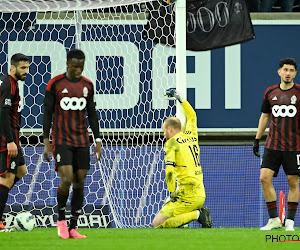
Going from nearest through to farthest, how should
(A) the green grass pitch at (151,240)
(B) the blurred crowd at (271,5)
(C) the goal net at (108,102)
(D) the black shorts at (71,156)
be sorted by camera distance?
(A) the green grass pitch at (151,240) → (D) the black shorts at (71,156) → (C) the goal net at (108,102) → (B) the blurred crowd at (271,5)

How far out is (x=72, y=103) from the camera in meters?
7.19

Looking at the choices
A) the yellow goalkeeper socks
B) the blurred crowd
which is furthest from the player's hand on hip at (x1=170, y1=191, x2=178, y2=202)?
the blurred crowd

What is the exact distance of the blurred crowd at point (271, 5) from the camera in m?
13.0

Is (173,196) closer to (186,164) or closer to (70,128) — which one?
(186,164)

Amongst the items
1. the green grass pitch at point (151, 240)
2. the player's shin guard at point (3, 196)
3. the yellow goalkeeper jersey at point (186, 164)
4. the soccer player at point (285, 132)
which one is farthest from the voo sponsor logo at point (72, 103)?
the soccer player at point (285, 132)

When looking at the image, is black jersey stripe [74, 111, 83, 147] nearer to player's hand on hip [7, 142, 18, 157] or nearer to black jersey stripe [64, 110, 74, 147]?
black jersey stripe [64, 110, 74, 147]

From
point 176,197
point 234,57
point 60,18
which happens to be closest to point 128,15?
point 60,18

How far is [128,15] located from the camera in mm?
11398

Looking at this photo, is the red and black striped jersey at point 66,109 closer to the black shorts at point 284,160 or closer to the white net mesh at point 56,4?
the black shorts at point 284,160

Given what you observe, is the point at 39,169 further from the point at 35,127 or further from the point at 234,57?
the point at 234,57

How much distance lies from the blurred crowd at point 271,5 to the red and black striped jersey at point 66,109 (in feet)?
21.1

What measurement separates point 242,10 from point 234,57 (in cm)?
91

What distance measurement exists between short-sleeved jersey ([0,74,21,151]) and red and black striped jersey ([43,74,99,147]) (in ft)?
3.09

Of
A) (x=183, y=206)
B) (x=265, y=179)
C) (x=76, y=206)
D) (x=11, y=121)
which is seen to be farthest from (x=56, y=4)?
(x=76, y=206)
